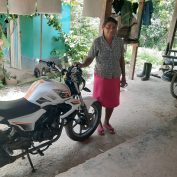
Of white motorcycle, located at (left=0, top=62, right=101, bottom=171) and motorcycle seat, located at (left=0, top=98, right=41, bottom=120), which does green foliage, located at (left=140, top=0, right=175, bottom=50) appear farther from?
motorcycle seat, located at (left=0, top=98, right=41, bottom=120)

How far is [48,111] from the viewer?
2.58 meters

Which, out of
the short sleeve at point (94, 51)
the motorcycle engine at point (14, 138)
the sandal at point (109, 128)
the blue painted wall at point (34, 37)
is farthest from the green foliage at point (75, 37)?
the motorcycle engine at point (14, 138)

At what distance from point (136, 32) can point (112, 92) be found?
2.62 metres

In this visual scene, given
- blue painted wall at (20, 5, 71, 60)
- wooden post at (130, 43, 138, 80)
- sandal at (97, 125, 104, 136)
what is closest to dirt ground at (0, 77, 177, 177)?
sandal at (97, 125, 104, 136)

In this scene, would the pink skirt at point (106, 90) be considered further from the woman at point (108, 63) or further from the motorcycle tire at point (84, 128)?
the motorcycle tire at point (84, 128)

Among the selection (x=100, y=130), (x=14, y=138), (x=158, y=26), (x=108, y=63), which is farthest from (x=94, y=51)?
(x=158, y=26)

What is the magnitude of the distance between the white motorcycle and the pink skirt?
21 cm

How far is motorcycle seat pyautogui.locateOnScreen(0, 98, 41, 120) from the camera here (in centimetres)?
221

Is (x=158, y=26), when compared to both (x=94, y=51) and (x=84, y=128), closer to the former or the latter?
(x=94, y=51)

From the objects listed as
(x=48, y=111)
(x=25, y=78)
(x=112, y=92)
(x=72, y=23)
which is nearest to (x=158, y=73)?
(x=72, y=23)

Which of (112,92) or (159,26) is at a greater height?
(159,26)

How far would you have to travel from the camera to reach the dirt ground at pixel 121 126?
265cm

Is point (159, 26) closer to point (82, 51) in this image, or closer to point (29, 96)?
point (82, 51)

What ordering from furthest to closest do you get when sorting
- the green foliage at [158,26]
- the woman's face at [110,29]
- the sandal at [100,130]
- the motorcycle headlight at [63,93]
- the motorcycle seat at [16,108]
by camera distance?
the green foliage at [158,26] < the sandal at [100,130] < the woman's face at [110,29] < the motorcycle headlight at [63,93] < the motorcycle seat at [16,108]
